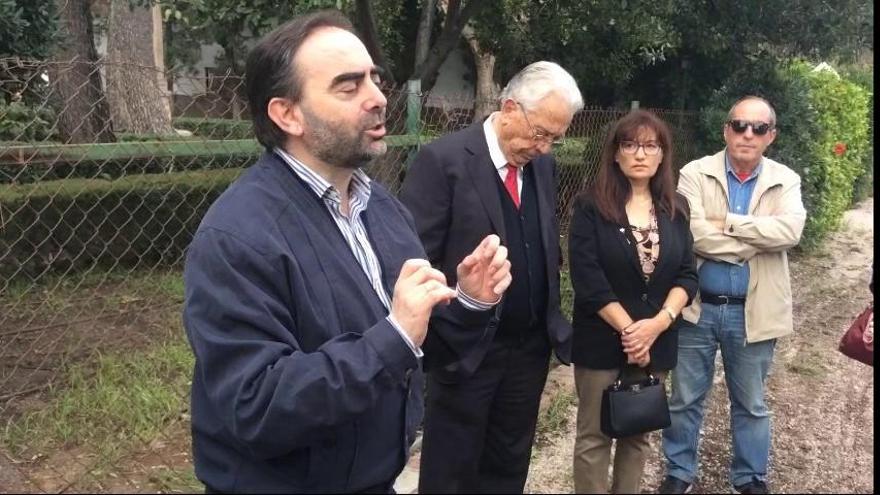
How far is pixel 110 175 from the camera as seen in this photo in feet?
16.4

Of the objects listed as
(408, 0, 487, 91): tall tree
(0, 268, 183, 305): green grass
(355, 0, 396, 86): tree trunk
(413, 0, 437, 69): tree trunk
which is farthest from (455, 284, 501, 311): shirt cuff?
(413, 0, 437, 69): tree trunk

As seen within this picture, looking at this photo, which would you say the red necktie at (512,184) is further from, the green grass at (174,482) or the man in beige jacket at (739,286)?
the green grass at (174,482)

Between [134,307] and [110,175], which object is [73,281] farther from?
[110,175]

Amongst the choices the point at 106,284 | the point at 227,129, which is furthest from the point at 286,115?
the point at 106,284

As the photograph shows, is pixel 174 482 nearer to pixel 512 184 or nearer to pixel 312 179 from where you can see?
pixel 512 184

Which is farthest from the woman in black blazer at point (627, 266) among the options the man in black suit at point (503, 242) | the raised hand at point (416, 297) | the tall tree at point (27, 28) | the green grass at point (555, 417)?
the tall tree at point (27, 28)

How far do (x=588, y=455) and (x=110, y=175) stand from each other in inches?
136

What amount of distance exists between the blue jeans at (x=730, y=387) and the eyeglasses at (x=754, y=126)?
2.50 ft

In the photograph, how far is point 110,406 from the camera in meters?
3.83

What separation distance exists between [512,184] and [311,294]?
60.7 inches

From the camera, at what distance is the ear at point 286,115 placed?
5.65 ft

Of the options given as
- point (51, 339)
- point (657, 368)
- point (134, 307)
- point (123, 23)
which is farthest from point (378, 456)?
point (123, 23)

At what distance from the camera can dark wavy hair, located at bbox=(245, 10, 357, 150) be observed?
67.4 inches

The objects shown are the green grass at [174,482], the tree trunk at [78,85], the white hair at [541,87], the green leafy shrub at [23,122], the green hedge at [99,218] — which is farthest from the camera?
the green hedge at [99,218]
